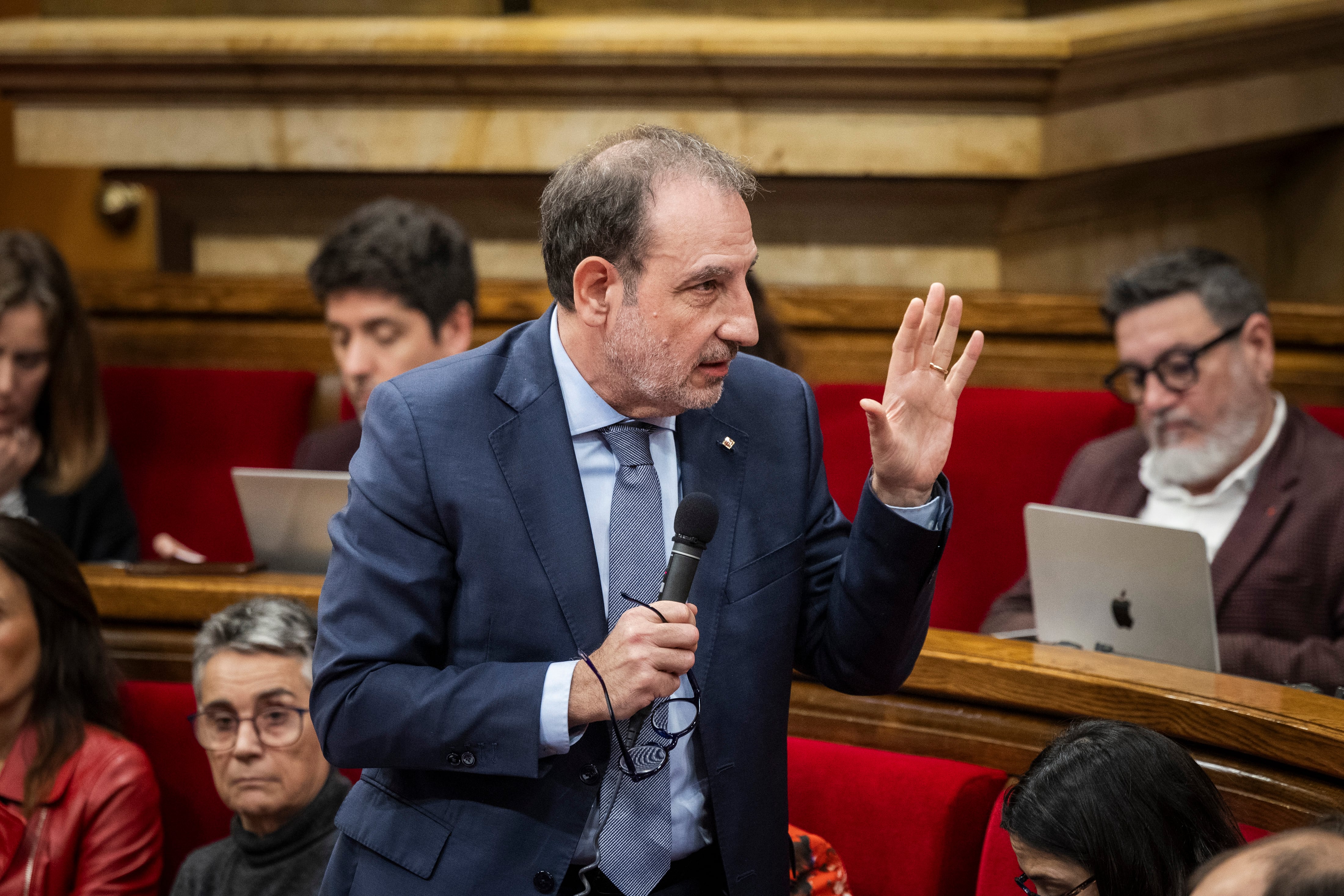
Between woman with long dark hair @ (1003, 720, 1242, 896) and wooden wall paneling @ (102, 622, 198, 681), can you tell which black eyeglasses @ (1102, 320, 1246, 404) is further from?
wooden wall paneling @ (102, 622, 198, 681)

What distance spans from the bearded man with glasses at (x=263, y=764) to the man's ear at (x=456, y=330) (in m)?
0.82

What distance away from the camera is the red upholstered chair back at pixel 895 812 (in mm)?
1578

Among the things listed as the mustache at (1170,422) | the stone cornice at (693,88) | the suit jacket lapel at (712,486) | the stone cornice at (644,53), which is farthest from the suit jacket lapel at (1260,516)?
the suit jacket lapel at (712,486)

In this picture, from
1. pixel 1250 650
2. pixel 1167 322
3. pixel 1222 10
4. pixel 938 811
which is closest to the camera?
pixel 938 811

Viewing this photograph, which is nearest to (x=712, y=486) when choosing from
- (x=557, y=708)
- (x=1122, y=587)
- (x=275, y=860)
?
(x=557, y=708)

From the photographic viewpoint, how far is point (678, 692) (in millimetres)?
1296

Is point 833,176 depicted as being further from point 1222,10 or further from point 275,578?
point 275,578

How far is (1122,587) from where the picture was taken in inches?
71.6

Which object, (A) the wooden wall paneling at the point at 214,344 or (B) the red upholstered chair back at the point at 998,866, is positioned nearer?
(B) the red upholstered chair back at the point at 998,866

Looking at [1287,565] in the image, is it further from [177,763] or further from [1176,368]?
[177,763]

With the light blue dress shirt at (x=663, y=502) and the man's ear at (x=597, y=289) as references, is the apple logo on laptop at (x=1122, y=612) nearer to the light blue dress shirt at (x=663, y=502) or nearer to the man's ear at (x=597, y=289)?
the light blue dress shirt at (x=663, y=502)

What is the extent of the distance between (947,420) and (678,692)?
36 centimetres

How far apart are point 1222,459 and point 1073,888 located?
1231 mm

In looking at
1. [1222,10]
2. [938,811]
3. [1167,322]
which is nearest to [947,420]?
[938,811]
